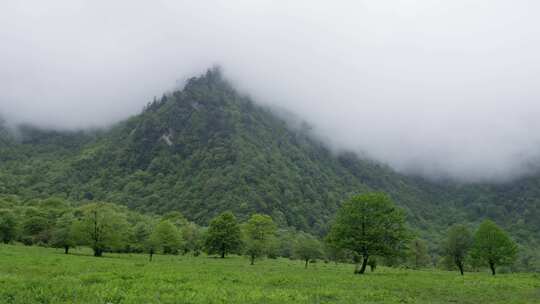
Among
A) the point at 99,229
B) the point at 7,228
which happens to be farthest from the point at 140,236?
the point at 7,228

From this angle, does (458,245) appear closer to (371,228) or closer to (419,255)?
(419,255)

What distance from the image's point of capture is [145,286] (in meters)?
24.5

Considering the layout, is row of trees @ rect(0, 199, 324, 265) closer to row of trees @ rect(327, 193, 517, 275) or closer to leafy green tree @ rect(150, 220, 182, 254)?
leafy green tree @ rect(150, 220, 182, 254)

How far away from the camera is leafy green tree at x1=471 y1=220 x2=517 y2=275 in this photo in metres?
68.8

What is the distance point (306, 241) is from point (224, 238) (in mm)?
18519

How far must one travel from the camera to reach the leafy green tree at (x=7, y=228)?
90.1 metres

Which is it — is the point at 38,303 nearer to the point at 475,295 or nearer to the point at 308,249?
the point at 475,295

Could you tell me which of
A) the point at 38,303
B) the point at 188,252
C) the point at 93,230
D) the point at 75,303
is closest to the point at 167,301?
the point at 75,303

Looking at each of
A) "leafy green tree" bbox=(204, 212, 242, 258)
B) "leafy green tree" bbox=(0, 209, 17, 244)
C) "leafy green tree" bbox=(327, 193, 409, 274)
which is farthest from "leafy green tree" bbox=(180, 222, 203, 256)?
"leafy green tree" bbox=(327, 193, 409, 274)

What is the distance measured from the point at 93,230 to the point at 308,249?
141 ft

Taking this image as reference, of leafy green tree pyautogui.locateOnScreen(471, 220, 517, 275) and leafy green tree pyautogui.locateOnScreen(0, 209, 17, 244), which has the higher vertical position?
leafy green tree pyautogui.locateOnScreen(471, 220, 517, 275)

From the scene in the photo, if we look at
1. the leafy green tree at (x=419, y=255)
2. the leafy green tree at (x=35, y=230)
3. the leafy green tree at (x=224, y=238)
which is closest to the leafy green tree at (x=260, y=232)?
the leafy green tree at (x=224, y=238)

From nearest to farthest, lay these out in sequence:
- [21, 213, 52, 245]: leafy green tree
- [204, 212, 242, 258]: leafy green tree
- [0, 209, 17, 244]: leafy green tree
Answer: [0, 209, 17, 244]: leafy green tree, [204, 212, 242, 258]: leafy green tree, [21, 213, 52, 245]: leafy green tree

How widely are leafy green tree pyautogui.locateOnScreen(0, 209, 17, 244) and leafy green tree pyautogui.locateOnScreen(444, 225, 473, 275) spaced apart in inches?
3747
